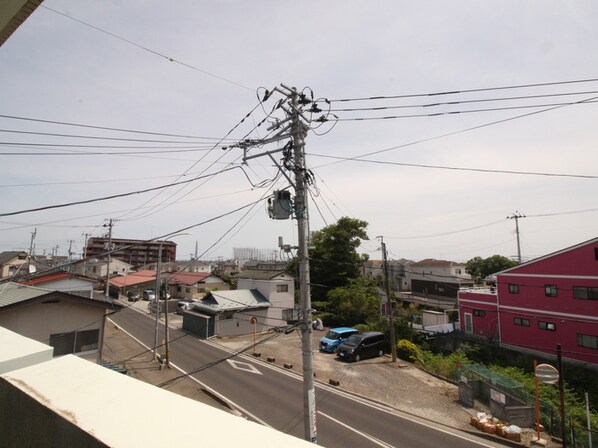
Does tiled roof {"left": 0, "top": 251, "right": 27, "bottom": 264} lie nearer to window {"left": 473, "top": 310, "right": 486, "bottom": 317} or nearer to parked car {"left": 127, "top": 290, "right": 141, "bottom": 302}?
parked car {"left": 127, "top": 290, "right": 141, "bottom": 302}

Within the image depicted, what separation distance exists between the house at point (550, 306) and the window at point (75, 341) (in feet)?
88.3

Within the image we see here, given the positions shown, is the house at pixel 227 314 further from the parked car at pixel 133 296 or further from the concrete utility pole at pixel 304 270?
the parked car at pixel 133 296

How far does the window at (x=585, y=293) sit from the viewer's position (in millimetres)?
22953

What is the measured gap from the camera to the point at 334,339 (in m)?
26.5

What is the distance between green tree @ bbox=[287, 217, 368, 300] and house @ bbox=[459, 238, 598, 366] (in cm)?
1553

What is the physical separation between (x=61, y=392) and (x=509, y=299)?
3316 cm

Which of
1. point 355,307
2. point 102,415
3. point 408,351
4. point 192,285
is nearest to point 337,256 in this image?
point 355,307

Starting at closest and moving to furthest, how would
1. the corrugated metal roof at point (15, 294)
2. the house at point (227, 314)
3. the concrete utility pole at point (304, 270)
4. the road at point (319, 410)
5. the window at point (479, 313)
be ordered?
the concrete utility pole at point (304, 270), the corrugated metal roof at point (15, 294), the road at point (319, 410), the house at point (227, 314), the window at point (479, 313)

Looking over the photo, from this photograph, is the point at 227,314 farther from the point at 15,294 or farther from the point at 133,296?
the point at 133,296

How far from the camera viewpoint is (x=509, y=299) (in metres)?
28.4

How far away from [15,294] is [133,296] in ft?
133

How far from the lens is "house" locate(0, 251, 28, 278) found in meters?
52.3

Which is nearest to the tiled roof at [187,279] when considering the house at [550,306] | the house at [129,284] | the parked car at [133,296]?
the parked car at [133,296]

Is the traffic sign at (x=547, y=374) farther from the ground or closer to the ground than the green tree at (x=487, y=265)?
closer to the ground
